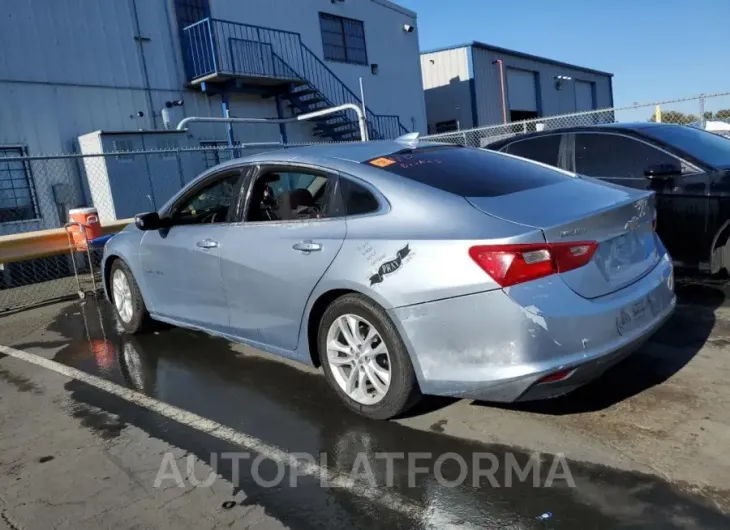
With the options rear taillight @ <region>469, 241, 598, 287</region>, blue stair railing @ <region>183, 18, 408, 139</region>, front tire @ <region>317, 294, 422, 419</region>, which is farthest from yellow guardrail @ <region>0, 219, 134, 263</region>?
blue stair railing @ <region>183, 18, 408, 139</region>

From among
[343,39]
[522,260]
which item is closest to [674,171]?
[522,260]

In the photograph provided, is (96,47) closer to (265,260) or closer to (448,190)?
(265,260)

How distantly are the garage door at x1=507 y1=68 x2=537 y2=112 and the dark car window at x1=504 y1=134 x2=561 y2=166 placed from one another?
88.5 ft

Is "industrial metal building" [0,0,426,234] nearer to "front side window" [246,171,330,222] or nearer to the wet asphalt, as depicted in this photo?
the wet asphalt

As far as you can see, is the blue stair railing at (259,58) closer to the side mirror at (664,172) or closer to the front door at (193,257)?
the front door at (193,257)

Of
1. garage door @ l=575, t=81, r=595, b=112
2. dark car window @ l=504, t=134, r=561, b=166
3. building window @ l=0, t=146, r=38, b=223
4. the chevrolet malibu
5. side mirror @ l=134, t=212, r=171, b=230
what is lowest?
the chevrolet malibu

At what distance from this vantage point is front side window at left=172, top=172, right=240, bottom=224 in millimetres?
4363

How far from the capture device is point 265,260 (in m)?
3.81

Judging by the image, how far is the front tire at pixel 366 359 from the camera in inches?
124

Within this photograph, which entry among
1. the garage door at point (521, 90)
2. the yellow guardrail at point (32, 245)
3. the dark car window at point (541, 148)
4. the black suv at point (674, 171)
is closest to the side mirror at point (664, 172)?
the black suv at point (674, 171)

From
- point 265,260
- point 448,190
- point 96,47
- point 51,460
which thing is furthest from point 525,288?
point 96,47

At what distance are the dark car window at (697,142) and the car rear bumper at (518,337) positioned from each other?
2.90 m

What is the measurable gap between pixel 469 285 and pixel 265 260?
59.3 inches

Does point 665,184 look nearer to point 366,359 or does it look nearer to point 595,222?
point 595,222
